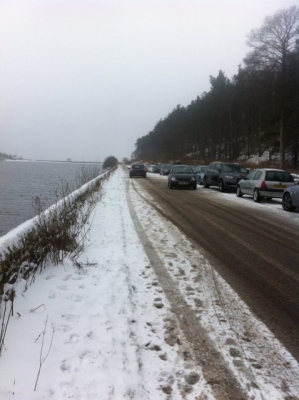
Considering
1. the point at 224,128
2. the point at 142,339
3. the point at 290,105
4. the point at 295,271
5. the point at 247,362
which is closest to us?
the point at 247,362

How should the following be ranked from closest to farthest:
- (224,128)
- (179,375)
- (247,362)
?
(179,375), (247,362), (224,128)

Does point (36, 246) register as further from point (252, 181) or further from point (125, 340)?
point (252, 181)

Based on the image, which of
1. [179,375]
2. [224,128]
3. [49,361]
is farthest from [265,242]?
[224,128]

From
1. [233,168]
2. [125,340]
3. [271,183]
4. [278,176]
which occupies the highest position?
[233,168]

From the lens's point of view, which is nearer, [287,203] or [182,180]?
[287,203]

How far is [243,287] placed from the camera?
4.80 metres

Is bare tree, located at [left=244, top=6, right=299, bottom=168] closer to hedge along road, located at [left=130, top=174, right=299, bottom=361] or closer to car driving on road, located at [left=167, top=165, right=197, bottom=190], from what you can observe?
car driving on road, located at [left=167, top=165, right=197, bottom=190]

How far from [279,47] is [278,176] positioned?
17113 millimetres

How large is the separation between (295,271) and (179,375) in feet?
11.6

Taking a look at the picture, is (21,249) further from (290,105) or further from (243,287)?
(290,105)

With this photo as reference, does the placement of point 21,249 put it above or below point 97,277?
above

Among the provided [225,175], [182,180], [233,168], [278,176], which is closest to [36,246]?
[278,176]

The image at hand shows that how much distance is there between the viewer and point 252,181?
15.7 metres

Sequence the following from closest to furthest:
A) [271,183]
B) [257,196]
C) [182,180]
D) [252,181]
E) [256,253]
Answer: [256,253], [271,183], [257,196], [252,181], [182,180]
